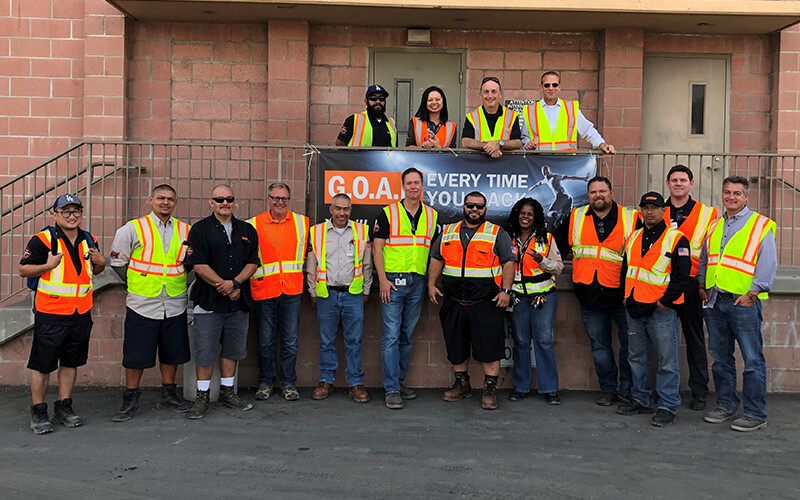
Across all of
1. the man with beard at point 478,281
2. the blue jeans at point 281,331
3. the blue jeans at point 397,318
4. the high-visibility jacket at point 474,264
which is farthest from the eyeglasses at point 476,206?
the blue jeans at point 281,331

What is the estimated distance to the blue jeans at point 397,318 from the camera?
6938 mm

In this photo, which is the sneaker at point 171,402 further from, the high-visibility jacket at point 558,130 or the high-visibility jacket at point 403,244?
the high-visibility jacket at point 558,130

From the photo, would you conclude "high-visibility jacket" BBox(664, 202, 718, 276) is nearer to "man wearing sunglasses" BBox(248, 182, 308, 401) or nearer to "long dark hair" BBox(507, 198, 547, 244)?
"long dark hair" BBox(507, 198, 547, 244)

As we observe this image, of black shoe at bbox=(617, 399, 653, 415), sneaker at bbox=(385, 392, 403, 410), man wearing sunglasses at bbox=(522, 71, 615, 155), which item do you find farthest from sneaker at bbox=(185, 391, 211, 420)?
man wearing sunglasses at bbox=(522, 71, 615, 155)

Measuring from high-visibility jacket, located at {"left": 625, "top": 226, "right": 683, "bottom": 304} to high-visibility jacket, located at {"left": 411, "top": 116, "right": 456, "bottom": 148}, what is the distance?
2350mm

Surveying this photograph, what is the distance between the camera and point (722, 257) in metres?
6.21

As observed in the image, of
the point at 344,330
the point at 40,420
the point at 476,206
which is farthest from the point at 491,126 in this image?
the point at 40,420

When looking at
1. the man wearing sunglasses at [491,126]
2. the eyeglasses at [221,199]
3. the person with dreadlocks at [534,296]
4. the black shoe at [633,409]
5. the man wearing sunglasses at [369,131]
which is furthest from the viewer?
the man wearing sunglasses at [369,131]

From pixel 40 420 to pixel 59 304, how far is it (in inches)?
38.3

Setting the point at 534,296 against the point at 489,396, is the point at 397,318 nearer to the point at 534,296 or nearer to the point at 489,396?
the point at 489,396

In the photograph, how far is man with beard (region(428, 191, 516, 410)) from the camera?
671 centimetres

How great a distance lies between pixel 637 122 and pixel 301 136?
439 centimetres

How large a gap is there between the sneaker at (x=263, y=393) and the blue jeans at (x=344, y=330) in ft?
1.76

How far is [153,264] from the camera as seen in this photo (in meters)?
6.39
